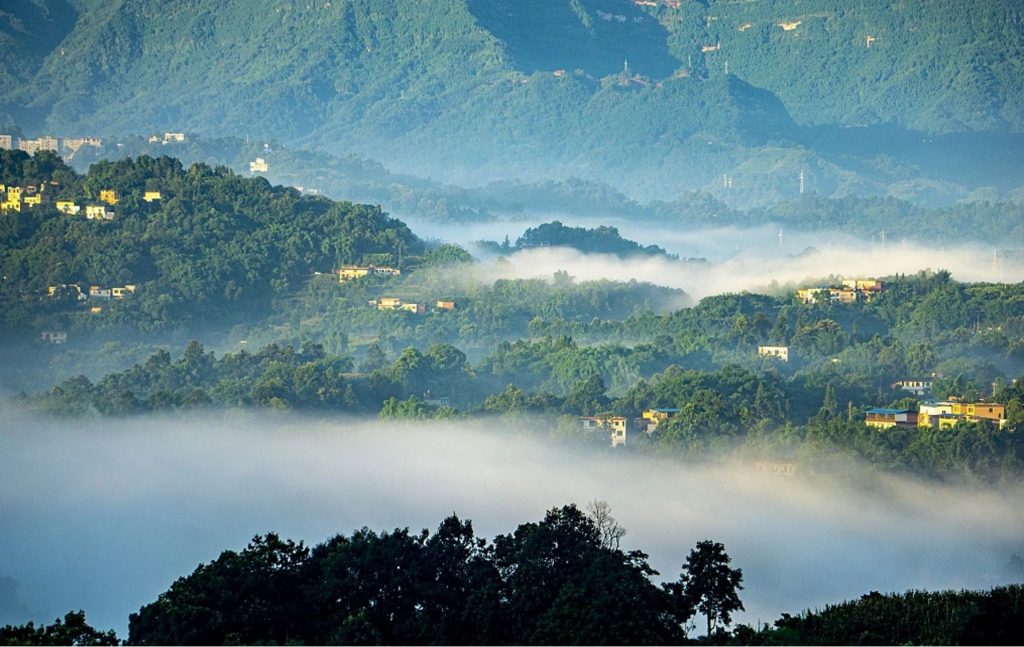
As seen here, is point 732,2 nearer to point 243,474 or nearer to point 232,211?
point 232,211

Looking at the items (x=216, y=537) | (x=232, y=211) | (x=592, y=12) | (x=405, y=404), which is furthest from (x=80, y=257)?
(x=592, y=12)

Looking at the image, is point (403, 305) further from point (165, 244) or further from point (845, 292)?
point (845, 292)

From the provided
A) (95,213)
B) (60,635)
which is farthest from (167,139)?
(60,635)

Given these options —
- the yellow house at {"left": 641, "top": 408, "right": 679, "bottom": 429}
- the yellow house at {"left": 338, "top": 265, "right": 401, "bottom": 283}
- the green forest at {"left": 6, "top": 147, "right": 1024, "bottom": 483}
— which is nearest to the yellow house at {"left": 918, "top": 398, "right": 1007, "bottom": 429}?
the green forest at {"left": 6, "top": 147, "right": 1024, "bottom": 483}

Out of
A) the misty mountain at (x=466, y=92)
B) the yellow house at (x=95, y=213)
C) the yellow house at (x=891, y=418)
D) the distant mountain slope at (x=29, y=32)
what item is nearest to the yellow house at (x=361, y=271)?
the yellow house at (x=95, y=213)

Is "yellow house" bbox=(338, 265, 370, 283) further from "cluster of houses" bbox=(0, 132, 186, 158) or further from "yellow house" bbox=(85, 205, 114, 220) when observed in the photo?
"cluster of houses" bbox=(0, 132, 186, 158)

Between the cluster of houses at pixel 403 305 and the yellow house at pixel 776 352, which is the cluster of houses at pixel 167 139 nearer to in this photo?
the cluster of houses at pixel 403 305

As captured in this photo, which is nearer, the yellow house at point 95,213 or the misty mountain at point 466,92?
the yellow house at point 95,213
